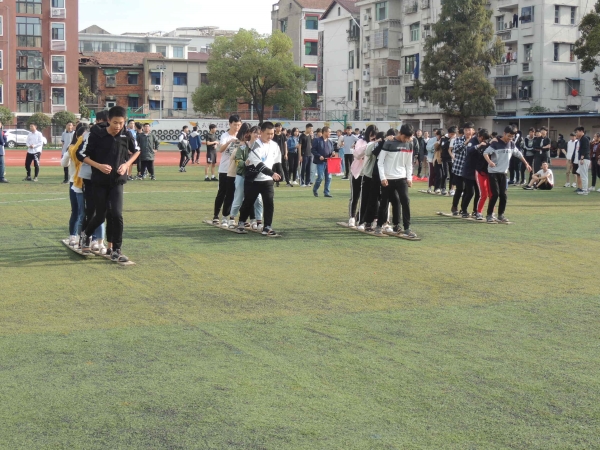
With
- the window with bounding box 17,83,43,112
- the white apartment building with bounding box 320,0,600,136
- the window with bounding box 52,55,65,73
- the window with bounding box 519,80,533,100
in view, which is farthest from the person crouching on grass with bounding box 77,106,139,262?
the window with bounding box 52,55,65,73

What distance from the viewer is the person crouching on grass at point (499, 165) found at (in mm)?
16094

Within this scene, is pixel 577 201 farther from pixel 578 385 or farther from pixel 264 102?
pixel 264 102

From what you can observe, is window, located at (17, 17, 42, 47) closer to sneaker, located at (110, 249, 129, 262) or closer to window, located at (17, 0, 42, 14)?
window, located at (17, 0, 42, 14)

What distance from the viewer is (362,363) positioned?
20.6ft

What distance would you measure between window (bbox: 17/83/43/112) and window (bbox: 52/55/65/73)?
206 cm

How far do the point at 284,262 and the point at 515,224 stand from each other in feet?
21.2

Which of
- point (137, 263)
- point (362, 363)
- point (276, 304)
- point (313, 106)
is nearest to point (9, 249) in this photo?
point (137, 263)

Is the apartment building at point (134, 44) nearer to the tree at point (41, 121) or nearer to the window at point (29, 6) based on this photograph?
the window at point (29, 6)

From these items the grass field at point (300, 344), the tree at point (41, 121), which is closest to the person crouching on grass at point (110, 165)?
the grass field at point (300, 344)

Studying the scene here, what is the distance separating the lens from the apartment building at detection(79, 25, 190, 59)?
307 ft

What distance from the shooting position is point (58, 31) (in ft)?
243

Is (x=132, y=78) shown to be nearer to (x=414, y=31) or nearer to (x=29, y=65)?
(x=29, y=65)

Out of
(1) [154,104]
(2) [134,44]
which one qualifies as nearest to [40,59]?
(1) [154,104]

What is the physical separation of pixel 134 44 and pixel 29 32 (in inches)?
889
